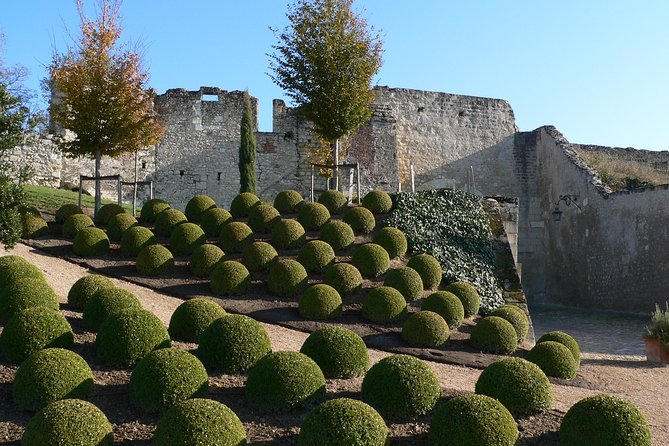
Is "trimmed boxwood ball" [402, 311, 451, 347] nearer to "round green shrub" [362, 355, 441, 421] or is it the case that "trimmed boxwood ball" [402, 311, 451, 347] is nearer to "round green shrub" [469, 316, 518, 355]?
"round green shrub" [469, 316, 518, 355]

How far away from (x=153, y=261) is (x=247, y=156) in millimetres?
8117

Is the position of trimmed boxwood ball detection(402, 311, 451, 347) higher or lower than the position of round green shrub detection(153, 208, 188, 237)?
lower

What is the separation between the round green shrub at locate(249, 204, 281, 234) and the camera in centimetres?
1293

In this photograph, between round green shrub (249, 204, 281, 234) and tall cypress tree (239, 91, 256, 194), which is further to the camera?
tall cypress tree (239, 91, 256, 194)

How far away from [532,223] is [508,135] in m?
3.57

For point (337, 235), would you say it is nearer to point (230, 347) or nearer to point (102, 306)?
point (102, 306)

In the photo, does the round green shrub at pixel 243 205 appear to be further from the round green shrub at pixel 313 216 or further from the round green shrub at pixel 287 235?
the round green shrub at pixel 287 235

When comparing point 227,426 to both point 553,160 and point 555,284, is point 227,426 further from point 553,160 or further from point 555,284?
point 553,160

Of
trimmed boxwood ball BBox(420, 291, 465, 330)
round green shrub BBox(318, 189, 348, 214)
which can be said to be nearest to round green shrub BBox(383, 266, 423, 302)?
trimmed boxwood ball BBox(420, 291, 465, 330)

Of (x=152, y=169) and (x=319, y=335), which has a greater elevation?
(x=152, y=169)

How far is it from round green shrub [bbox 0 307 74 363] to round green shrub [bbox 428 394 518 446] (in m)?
3.65

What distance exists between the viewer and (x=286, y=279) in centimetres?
1052

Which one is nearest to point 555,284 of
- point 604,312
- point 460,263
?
point 604,312

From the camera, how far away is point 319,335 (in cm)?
696
